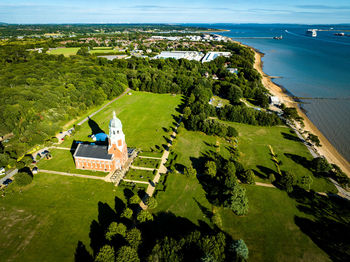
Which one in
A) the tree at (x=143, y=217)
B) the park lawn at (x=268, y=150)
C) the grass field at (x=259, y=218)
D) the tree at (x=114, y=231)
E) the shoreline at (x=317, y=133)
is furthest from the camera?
the shoreline at (x=317, y=133)

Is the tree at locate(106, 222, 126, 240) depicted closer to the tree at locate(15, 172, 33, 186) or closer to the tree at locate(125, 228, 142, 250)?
the tree at locate(125, 228, 142, 250)

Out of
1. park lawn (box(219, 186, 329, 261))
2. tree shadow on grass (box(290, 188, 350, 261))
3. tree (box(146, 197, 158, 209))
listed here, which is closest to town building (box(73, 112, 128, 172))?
tree (box(146, 197, 158, 209))

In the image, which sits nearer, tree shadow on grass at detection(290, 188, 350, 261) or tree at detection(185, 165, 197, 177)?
tree shadow on grass at detection(290, 188, 350, 261)

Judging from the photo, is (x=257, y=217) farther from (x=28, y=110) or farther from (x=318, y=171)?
(x=28, y=110)

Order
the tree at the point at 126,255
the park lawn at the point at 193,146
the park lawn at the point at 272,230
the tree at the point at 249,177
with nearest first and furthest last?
1. the tree at the point at 126,255
2. the park lawn at the point at 272,230
3. the tree at the point at 249,177
4. the park lawn at the point at 193,146

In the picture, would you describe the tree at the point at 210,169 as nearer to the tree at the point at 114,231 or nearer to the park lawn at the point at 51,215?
the park lawn at the point at 51,215

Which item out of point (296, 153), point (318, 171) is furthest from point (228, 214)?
point (296, 153)

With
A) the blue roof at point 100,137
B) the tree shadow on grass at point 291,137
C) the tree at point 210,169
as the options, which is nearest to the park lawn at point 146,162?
the tree at point 210,169
